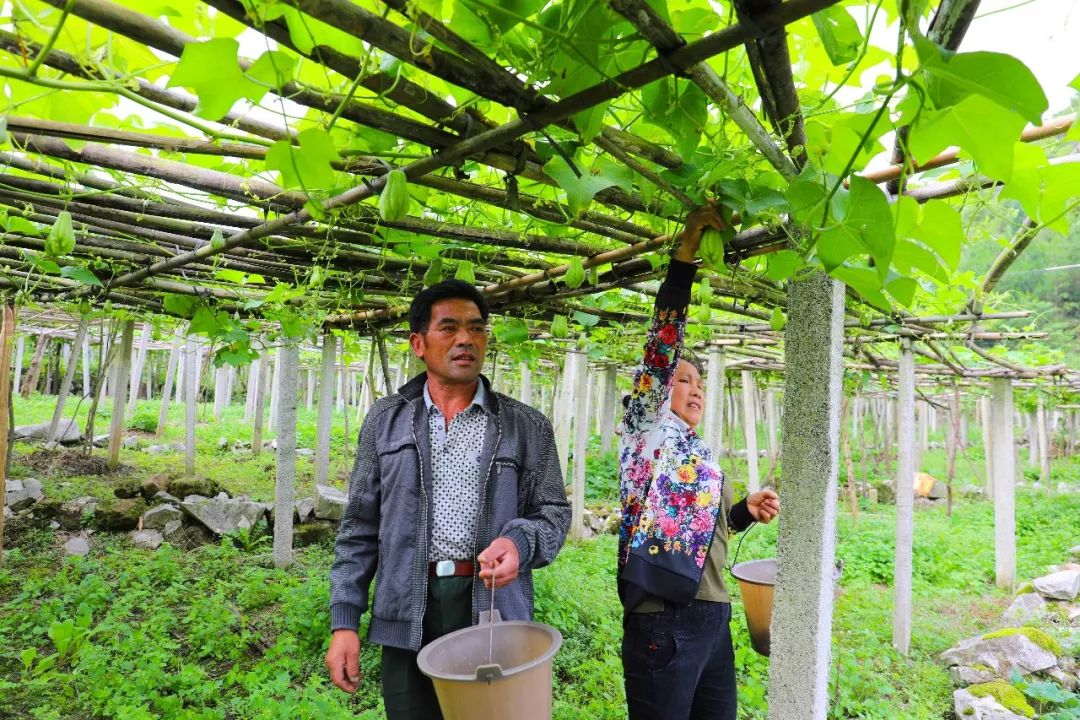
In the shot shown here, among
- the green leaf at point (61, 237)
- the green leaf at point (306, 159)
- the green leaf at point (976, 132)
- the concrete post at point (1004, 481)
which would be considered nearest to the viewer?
the green leaf at point (976, 132)

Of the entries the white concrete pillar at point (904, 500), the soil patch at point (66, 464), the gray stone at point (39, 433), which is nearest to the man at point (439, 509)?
the white concrete pillar at point (904, 500)

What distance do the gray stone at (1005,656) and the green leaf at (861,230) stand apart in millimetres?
4863

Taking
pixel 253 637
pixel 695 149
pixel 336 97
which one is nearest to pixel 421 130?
pixel 336 97

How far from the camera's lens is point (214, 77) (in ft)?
3.24

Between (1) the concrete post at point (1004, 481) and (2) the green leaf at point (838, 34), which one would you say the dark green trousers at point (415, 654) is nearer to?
(2) the green leaf at point (838, 34)

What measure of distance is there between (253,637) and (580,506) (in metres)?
3.82

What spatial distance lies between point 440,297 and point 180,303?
2989mm

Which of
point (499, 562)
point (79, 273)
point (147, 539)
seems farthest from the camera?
point (147, 539)

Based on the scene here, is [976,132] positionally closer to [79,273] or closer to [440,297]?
[440,297]

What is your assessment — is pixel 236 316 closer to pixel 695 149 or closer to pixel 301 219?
pixel 301 219

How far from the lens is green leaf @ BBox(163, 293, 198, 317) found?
4309 mm

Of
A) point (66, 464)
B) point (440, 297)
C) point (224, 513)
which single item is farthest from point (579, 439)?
point (66, 464)

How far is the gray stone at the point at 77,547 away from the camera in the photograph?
5.98 metres

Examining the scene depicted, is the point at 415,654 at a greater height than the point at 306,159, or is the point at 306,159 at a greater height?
the point at 306,159
